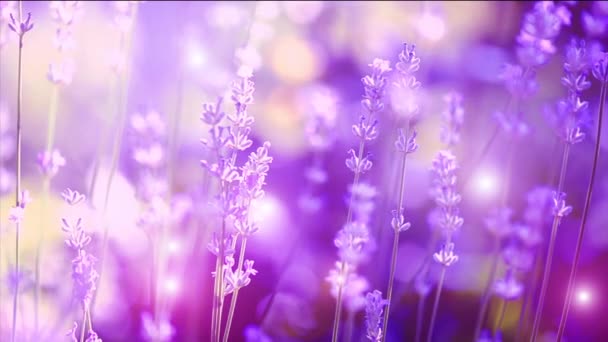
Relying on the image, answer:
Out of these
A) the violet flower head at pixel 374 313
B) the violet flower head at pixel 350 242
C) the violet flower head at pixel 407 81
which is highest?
the violet flower head at pixel 407 81

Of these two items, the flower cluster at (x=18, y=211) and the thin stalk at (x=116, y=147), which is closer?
the flower cluster at (x=18, y=211)

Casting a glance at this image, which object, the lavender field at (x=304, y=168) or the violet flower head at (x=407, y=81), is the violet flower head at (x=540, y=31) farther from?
the violet flower head at (x=407, y=81)

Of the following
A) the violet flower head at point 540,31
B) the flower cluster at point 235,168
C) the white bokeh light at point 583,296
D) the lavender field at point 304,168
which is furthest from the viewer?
the white bokeh light at point 583,296

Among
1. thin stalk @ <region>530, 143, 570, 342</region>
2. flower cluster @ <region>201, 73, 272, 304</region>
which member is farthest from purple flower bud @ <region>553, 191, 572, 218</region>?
flower cluster @ <region>201, 73, 272, 304</region>

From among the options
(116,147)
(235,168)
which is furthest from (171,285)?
(235,168)

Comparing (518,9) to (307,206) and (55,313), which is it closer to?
(307,206)

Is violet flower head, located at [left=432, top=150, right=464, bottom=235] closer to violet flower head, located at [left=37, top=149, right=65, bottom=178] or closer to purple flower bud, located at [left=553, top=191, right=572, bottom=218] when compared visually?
purple flower bud, located at [left=553, top=191, right=572, bottom=218]

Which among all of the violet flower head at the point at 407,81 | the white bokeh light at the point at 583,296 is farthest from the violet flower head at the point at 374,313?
the white bokeh light at the point at 583,296

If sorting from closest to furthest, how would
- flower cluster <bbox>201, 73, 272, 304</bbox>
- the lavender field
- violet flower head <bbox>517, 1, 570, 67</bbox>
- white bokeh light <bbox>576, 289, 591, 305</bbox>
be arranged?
flower cluster <bbox>201, 73, 272, 304</bbox>
violet flower head <bbox>517, 1, 570, 67</bbox>
the lavender field
white bokeh light <bbox>576, 289, 591, 305</bbox>

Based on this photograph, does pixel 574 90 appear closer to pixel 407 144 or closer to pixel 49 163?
pixel 407 144
